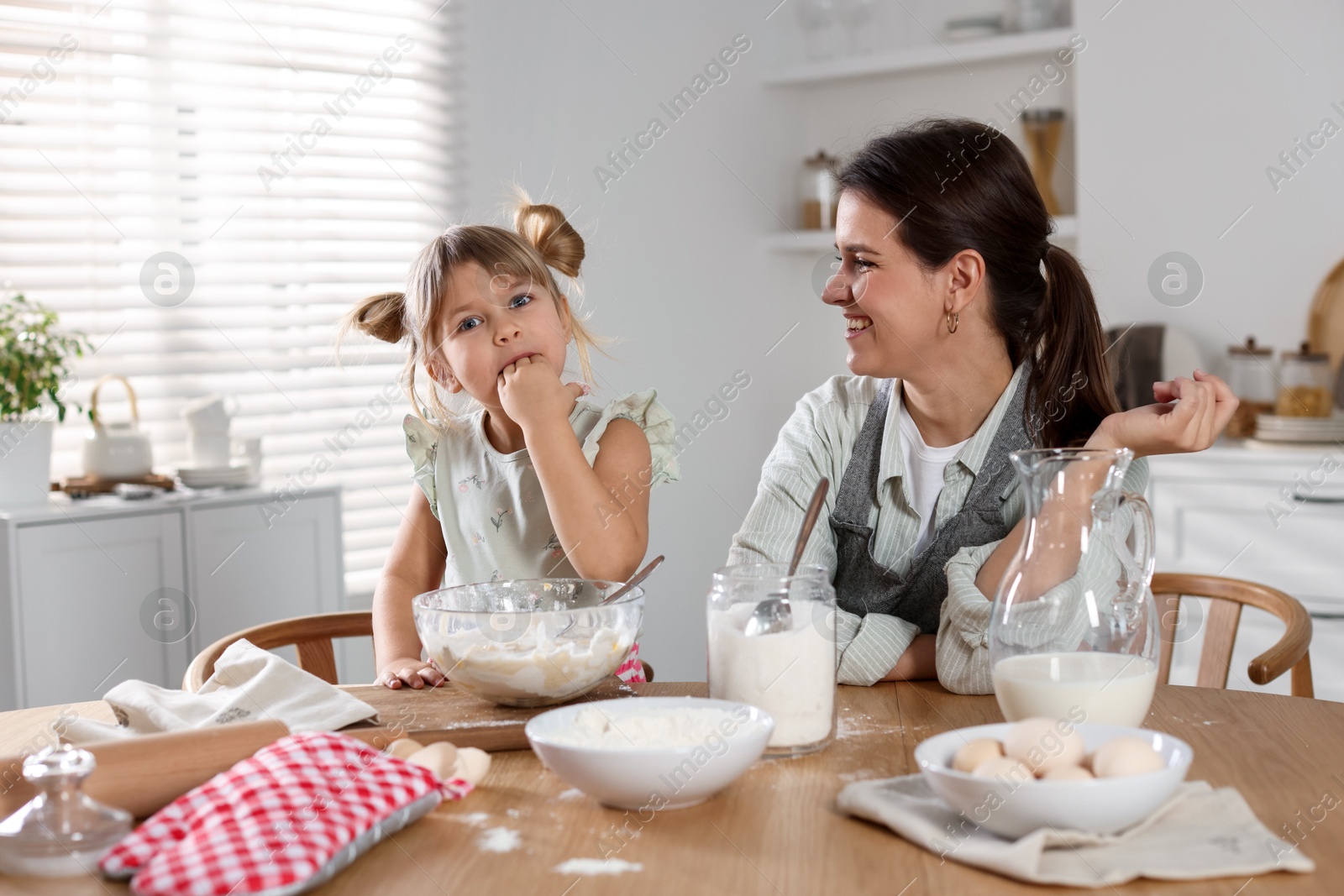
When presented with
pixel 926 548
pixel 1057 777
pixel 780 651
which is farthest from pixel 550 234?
pixel 1057 777

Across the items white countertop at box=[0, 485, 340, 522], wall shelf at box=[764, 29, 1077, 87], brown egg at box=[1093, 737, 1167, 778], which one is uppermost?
wall shelf at box=[764, 29, 1077, 87]

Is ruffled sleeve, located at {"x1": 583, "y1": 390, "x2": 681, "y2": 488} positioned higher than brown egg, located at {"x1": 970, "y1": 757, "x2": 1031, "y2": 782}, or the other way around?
ruffled sleeve, located at {"x1": 583, "y1": 390, "x2": 681, "y2": 488}

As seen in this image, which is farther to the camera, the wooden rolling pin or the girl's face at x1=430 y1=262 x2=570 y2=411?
the girl's face at x1=430 y1=262 x2=570 y2=411

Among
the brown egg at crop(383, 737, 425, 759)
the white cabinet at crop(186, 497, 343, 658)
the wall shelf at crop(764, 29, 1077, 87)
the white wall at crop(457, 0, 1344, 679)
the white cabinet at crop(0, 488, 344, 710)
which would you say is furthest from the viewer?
the wall shelf at crop(764, 29, 1077, 87)

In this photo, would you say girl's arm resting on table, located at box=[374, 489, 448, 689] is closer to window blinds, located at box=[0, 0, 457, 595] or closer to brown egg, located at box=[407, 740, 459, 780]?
brown egg, located at box=[407, 740, 459, 780]

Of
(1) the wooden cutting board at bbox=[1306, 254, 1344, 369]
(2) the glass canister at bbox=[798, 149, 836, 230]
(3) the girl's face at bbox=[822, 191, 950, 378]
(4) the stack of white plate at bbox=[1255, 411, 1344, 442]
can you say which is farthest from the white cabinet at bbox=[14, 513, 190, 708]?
(1) the wooden cutting board at bbox=[1306, 254, 1344, 369]

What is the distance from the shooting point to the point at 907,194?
1.50 meters

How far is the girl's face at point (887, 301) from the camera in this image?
1.52 metres

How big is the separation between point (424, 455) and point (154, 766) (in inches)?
34.6

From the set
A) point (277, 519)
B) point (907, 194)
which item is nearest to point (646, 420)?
point (907, 194)

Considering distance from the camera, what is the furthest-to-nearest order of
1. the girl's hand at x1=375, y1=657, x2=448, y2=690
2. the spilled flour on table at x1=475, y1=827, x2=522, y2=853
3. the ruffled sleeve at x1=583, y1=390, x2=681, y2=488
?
1. the ruffled sleeve at x1=583, y1=390, x2=681, y2=488
2. the girl's hand at x1=375, y1=657, x2=448, y2=690
3. the spilled flour on table at x1=475, y1=827, x2=522, y2=853

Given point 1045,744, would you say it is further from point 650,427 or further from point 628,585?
point 650,427

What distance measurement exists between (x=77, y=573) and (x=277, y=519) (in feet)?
1.31

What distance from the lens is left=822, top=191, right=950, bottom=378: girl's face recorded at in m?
1.52
